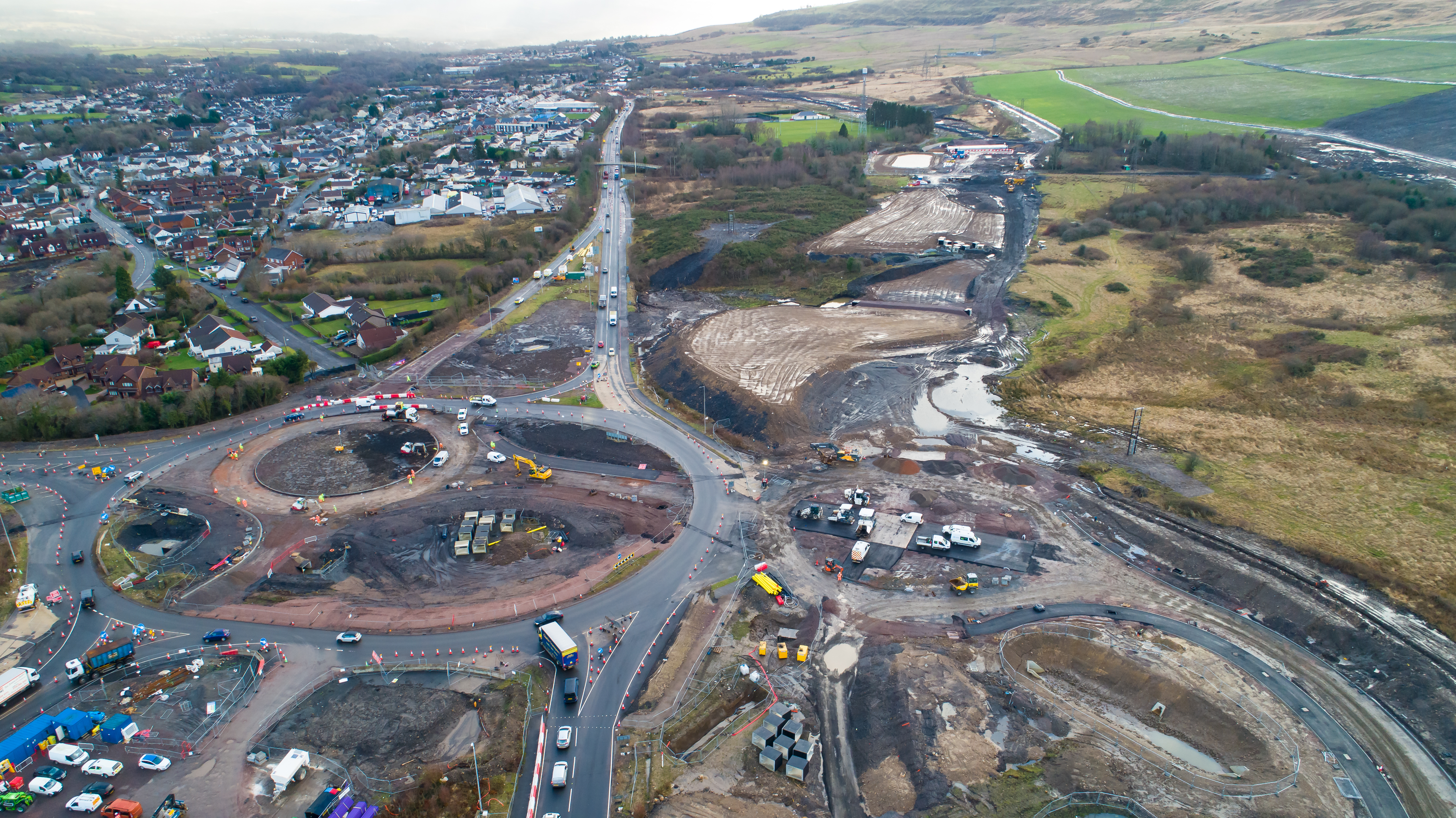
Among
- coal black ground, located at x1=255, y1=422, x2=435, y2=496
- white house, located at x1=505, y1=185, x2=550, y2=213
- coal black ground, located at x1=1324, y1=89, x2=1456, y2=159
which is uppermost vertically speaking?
coal black ground, located at x1=1324, y1=89, x2=1456, y2=159

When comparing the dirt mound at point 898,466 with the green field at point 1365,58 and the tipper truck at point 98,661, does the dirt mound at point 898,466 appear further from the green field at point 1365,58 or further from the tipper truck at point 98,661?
the green field at point 1365,58

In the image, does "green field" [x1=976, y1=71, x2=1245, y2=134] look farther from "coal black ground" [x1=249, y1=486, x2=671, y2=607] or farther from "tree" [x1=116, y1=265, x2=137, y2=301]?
"tree" [x1=116, y1=265, x2=137, y2=301]

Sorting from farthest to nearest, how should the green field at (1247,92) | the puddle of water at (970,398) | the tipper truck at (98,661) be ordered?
1. the green field at (1247,92)
2. the puddle of water at (970,398)
3. the tipper truck at (98,661)

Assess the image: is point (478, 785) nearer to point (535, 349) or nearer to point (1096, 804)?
point (1096, 804)

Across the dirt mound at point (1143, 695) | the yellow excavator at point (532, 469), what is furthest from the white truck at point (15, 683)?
the dirt mound at point (1143, 695)

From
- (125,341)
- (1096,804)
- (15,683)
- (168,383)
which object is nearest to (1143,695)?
(1096,804)

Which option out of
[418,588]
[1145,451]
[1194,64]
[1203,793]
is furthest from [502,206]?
[1194,64]

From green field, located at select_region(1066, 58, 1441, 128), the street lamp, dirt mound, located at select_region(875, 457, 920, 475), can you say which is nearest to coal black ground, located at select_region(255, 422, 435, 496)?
the street lamp
